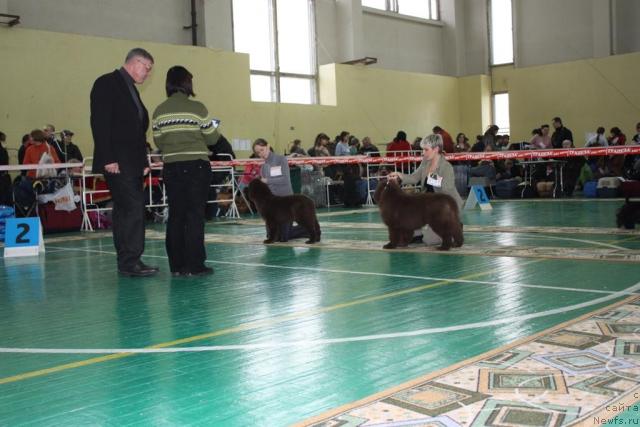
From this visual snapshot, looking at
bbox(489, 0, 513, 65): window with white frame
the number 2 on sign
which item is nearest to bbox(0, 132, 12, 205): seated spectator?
the number 2 on sign

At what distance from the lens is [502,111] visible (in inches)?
984

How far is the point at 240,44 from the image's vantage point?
18734 mm

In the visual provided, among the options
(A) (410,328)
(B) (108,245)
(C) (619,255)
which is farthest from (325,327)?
(B) (108,245)

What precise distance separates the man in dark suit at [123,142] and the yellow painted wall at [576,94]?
18.9m

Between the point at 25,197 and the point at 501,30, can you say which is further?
the point at 501,30

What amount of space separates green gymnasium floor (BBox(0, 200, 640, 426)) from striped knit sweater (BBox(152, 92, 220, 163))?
1.02 metres

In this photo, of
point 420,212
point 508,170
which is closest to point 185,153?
point 420,212

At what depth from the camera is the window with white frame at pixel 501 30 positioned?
2408cm

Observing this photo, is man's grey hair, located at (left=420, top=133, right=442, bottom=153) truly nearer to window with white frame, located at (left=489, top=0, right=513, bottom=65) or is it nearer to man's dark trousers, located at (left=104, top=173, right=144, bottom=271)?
man's dark trousers, located at (left=104, top=173, right=144, bottom=271)

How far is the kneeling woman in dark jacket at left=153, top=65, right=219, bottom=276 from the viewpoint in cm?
536

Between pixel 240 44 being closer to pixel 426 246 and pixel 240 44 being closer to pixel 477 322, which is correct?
pixel 426 246

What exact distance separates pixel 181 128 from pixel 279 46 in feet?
Result: 49.2

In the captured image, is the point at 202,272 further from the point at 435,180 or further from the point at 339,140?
the point at 339,140

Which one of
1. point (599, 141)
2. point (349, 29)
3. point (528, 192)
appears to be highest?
point (349, 29)
